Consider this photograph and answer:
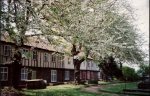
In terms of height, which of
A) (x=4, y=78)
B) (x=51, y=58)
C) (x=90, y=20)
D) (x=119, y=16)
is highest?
(x=119, y=16)

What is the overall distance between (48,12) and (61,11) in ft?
6.84

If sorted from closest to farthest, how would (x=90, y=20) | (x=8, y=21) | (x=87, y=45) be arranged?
(x=8, y=21) → (x=87, y=45) → (x=90, y=20)

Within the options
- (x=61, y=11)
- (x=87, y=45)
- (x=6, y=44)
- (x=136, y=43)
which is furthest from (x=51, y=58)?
(x=61, y=11)

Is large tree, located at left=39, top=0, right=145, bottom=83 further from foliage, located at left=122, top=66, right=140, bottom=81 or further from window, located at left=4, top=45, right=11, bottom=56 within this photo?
foliage, located at left=122, top=66, right=140, bottom=81

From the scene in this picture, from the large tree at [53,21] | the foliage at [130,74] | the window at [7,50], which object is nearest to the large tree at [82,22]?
the large tree at [53,21]

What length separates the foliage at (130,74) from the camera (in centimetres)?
5565

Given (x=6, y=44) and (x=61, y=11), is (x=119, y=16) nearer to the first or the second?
(x=6, y=44)

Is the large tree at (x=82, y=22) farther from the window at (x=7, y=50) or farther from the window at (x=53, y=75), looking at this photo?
the window at (x=53, y=75)

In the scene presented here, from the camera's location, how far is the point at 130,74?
186ft

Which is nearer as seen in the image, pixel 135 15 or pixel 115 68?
pixel 135 15

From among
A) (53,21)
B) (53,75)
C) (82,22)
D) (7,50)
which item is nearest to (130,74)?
(53,75)

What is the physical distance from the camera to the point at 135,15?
29875mm

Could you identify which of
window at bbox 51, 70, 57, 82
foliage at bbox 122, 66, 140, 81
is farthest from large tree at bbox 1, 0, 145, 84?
foliage at bbox 122, 66, 140, 81

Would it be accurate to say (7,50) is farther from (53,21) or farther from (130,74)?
(130,74)
